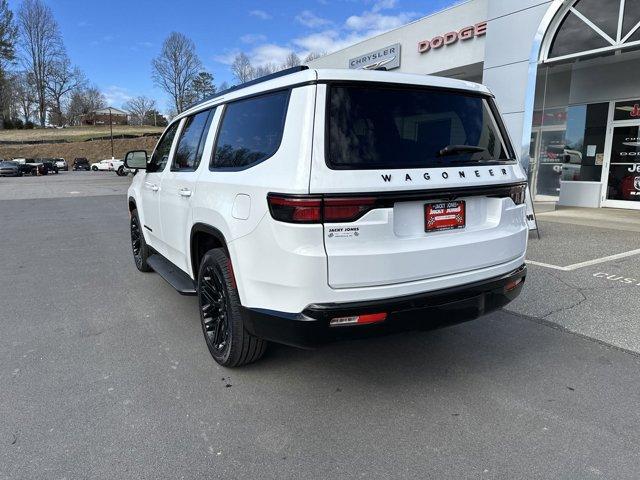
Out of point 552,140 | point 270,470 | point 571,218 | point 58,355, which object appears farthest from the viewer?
point 552,140

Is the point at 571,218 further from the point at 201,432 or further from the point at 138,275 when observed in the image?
the point at 201,432

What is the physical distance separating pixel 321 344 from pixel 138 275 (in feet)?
14.0

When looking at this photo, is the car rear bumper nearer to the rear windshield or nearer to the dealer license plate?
the dealer license plate

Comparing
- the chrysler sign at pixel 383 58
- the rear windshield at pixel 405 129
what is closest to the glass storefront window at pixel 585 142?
the chrysler sign at pixel 383 58

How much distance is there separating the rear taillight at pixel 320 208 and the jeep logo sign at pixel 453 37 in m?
11.9

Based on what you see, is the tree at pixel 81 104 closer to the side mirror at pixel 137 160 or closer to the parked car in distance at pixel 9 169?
the parked car in distance at pixel 9 169

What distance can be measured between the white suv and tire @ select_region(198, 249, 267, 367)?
0.01 meters

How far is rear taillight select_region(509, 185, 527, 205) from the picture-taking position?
3.18 m

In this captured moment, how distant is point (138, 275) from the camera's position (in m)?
6.12

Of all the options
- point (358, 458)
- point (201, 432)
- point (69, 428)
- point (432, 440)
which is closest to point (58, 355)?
point (69, 428)

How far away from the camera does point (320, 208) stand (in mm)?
2430

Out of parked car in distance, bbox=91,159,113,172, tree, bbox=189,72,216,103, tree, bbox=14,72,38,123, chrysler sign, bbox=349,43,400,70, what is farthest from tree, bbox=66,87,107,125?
chrysler sign, bbox=349,43,400,70

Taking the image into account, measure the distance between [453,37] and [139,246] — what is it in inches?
439

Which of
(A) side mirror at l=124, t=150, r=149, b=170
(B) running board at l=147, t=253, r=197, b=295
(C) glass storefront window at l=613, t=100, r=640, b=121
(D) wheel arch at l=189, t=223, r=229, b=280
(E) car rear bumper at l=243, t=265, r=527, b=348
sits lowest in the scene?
(B) running board at l=147, t=253, r=197, b=295
